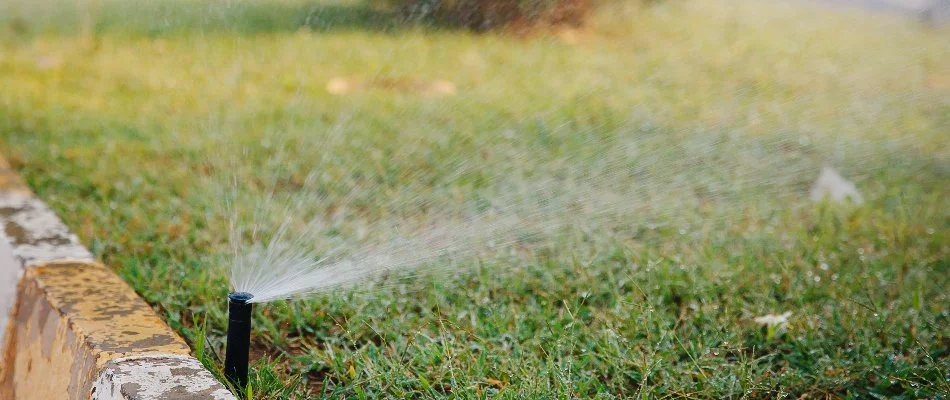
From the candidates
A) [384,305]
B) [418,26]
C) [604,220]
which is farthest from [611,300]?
[418,26]

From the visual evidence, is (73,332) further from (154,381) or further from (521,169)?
(521,169)

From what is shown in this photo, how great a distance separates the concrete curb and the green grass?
6.5 inches

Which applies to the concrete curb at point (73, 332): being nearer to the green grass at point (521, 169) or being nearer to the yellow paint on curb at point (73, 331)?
the yellow paint on curb at point (73, 331)

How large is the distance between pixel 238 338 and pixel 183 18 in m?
5.60

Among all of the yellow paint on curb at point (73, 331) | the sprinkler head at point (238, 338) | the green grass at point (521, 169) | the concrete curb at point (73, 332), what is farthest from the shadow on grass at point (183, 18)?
the sprinkler head at point (238, 338)

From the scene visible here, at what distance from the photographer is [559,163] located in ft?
13.0

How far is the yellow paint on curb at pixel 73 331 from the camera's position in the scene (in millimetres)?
1891

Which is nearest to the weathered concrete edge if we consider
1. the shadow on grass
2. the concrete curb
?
the concrete curb

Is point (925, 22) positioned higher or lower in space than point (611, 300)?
higher

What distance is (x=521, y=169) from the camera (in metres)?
3.90

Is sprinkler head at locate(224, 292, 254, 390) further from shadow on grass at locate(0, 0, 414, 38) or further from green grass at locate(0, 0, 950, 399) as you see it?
shadow on grass at locate(0, 0, 414, 38)

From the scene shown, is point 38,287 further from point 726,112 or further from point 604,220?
point 726,112

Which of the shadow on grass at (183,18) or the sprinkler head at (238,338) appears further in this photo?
the shadow on grass at (183,18)

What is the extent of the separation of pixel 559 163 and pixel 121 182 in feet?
5.49
